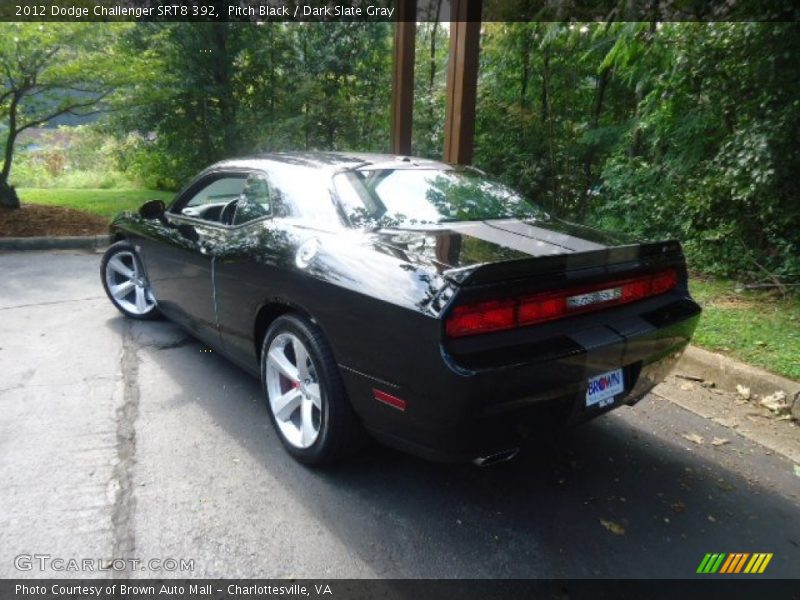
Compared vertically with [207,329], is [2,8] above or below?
above

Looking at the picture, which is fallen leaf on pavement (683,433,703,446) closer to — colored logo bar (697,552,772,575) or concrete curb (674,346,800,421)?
concrete curb (674,346,800,421)

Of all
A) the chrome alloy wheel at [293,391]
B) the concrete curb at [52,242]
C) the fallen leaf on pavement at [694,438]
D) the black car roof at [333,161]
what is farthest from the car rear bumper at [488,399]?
the concrete curb at [52,242]

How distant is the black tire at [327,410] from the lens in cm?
233

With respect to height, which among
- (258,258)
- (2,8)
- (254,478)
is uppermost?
(2,8)

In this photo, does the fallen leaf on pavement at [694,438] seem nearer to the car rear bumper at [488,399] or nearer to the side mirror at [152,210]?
the car rear bumper at [488,399]

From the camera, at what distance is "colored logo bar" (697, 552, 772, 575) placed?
2.04 metres

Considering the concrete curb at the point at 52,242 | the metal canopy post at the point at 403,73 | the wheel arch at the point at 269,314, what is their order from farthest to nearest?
the concrete curb at the point at 52,242, the metal canopy post at the point at 403,73, the wheel arch at the point at 269,314

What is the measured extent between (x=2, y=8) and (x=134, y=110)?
2756mm

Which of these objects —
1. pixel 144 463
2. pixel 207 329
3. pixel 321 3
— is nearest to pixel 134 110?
pixel 321 3

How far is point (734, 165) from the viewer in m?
5.24

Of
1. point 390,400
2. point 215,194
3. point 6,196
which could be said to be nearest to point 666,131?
point 215,194

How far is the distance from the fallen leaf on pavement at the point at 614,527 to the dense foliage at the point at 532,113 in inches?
166

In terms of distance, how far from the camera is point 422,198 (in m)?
2.89

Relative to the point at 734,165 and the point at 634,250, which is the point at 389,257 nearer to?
the point at 634,250
